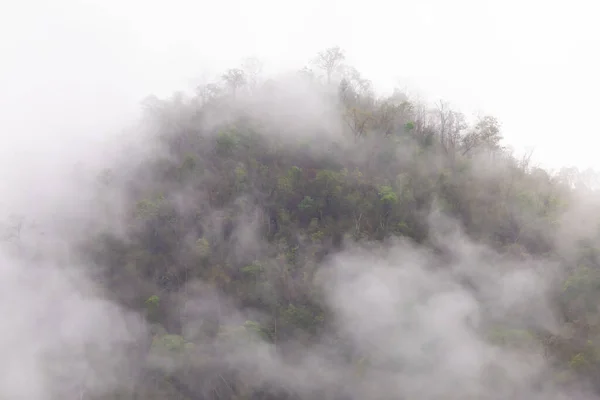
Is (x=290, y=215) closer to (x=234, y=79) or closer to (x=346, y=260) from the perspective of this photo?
(x=346, y=260)

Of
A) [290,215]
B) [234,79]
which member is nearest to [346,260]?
[290,215]

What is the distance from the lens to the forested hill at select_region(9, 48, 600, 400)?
2105 cm

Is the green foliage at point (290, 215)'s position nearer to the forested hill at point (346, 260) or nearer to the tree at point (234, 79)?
the forested hill at point (346, 260)

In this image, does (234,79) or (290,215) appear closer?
(290,215)

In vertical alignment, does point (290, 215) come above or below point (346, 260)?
above

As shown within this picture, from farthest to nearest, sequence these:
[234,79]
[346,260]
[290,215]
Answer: [234,79] < [290,215] < [346,260]

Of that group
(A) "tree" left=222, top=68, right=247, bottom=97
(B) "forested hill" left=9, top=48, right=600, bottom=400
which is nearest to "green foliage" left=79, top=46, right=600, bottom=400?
(B) "forested hill" left=9, top=48, right=600, bottom=400

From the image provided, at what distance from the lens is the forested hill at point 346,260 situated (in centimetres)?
2105

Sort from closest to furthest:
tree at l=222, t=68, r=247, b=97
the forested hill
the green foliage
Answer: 1. the forested hill
2. the green foliage
3. tree at l=222, t=68, r=247, b=97

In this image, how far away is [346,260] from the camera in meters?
A: 25.5

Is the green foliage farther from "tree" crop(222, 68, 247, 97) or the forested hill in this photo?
"tree" crop(222, 68, 247, 97)

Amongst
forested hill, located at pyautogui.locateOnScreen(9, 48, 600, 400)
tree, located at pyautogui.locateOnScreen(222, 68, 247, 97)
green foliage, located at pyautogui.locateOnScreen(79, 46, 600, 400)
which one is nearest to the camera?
forested hill, located at pyautogui.locateOnScreen(9, 48, 600, 400)

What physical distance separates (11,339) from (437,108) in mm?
27044

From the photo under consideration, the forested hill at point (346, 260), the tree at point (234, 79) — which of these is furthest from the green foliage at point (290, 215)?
the tree at point (234, 79)
